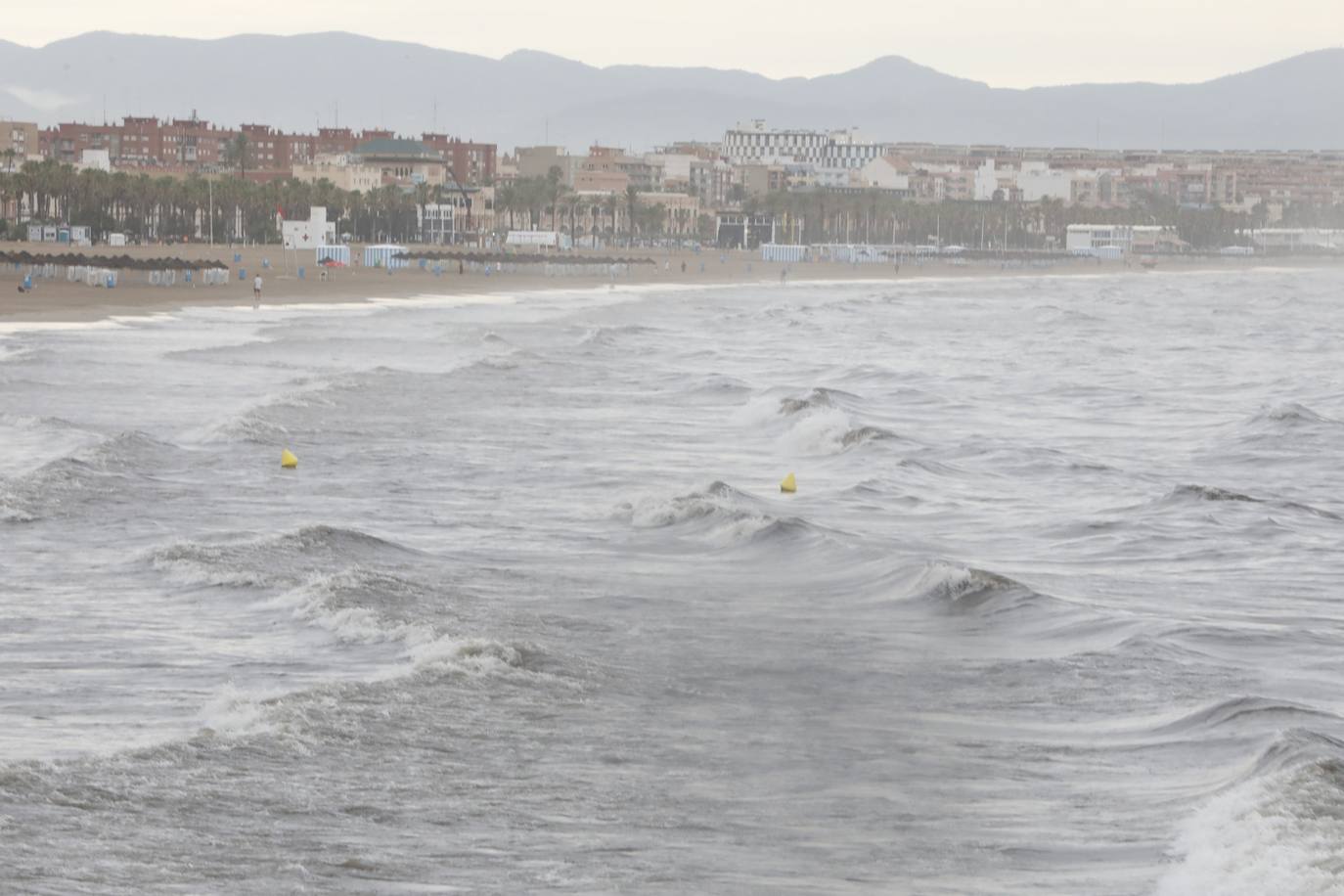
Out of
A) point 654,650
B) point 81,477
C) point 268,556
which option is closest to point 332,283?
point 81,477

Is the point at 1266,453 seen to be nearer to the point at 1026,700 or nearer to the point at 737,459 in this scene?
the point at 737,459

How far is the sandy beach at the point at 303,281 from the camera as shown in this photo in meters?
69.3

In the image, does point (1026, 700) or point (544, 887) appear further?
point (1026, 700)

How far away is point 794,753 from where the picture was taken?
1273 cm

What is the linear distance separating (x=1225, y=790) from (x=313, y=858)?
5.46 meters

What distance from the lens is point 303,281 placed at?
98.2 m

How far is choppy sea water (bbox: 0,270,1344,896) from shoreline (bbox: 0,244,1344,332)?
31961mm

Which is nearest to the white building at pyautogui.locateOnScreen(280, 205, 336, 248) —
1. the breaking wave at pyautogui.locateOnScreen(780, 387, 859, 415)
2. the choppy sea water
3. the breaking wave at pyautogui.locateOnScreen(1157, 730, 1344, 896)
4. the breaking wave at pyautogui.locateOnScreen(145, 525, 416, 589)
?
the breaking wave at pyautogui.locateOnScreen(780, 387, 859, 415)

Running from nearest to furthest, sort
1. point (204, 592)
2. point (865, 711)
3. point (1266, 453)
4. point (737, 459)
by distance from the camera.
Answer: point (865, 711) < point (204, 592) < point (737, 459) < point (1266, 453)

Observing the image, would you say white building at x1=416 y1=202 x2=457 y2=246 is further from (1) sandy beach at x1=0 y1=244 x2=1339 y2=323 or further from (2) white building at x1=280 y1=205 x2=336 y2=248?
(2) white building at x1=280 y1=205 x2=336 y2=248

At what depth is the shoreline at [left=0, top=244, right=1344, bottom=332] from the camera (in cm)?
6781

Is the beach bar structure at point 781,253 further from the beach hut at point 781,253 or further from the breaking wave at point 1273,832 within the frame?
the breaking wave at point 1273,832

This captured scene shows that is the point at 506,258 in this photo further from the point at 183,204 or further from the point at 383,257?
the point at 183,204

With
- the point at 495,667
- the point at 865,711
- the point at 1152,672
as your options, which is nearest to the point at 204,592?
the point at 495,667
